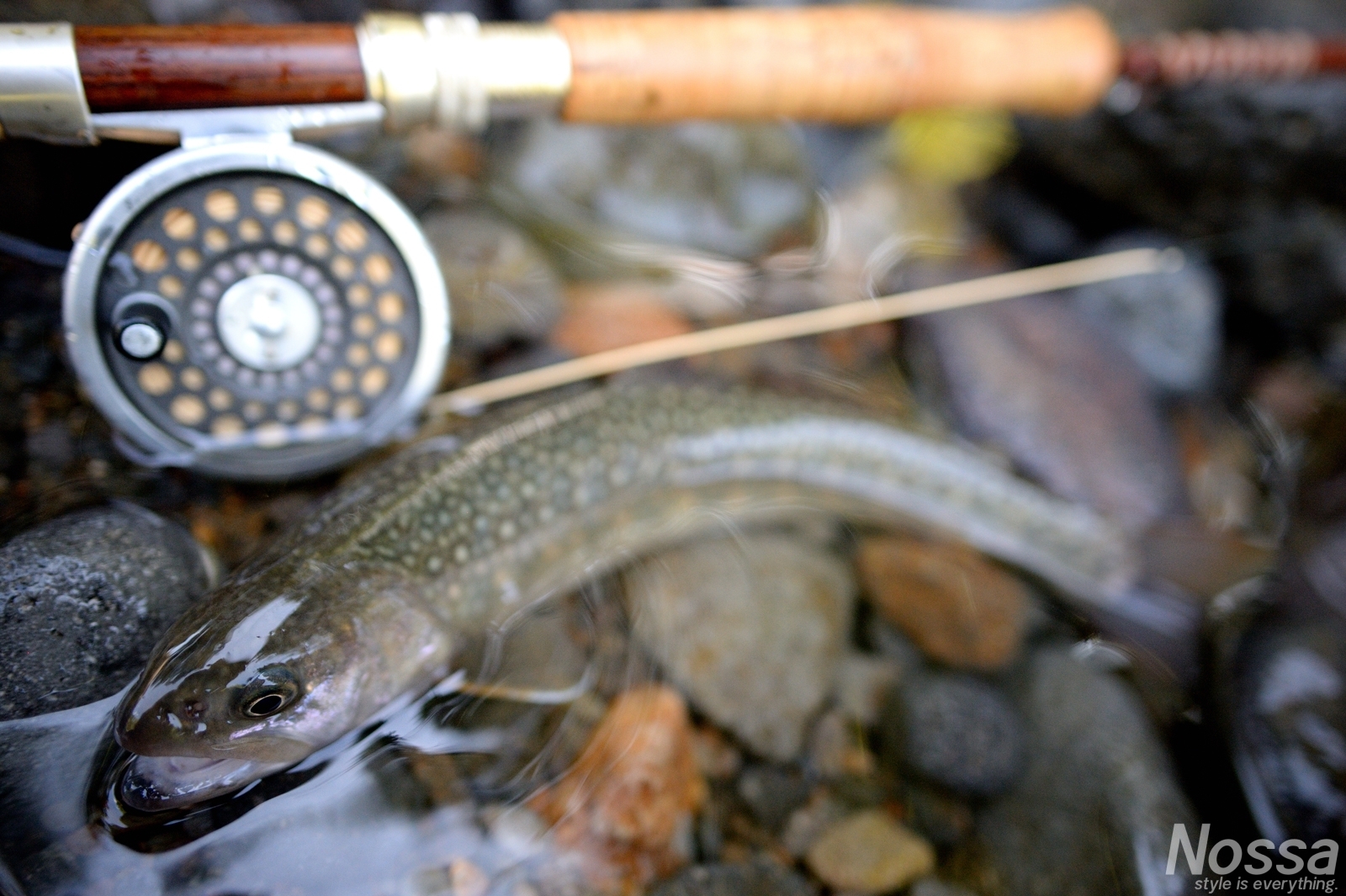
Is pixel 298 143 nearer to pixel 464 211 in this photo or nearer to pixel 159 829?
pixel 464 211

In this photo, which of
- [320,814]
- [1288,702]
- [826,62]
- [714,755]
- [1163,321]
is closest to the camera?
[320,814]

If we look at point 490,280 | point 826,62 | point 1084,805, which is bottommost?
point 1084,805

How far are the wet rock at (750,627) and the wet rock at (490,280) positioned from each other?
0.90 m

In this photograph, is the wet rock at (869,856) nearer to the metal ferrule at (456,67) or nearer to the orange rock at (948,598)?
the orange rock at (948,598)

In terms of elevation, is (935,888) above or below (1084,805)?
below

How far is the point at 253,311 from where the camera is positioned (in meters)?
1.91

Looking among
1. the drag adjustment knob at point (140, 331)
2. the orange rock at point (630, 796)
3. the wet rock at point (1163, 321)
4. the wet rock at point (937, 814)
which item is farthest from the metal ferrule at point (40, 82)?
the wet rock at point (1163, 321)

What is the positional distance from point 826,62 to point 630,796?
6.80 feet

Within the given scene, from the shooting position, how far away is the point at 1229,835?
6.80 feet

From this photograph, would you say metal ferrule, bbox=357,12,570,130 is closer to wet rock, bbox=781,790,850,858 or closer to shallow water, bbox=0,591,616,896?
shallow water, bbox=0,591,616,896

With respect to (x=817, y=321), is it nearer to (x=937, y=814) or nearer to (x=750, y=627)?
(x=750, y=627)

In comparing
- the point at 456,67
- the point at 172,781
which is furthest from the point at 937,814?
the point at 456,67

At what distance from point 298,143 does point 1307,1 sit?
393 centimetres

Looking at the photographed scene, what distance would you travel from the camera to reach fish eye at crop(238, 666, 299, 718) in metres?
1.58
